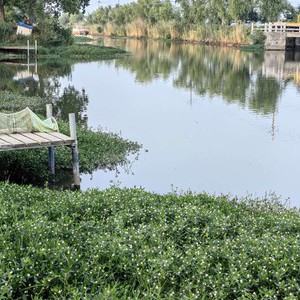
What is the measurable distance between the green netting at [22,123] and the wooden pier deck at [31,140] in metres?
0.11

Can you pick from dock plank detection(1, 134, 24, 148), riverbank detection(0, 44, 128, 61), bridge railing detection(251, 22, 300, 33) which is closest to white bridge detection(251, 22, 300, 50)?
bridge railing detection(251, 22, 300, 33)

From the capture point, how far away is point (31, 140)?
28.7ft

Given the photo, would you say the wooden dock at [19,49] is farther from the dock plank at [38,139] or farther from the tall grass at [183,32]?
the dock plank at [38,139]

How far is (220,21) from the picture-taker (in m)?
62.0

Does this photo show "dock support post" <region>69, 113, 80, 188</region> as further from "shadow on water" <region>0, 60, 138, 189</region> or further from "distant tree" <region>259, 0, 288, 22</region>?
"distant tree" <region>259, 0, 288, 22</region>

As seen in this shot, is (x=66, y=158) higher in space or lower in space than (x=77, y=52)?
lower

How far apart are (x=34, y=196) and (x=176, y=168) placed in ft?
17.7

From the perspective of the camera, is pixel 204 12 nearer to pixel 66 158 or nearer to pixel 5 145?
pixel 66 158

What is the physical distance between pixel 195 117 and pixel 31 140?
9.81 m

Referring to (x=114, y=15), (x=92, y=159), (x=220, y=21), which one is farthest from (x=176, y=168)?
(x=114, y=15)

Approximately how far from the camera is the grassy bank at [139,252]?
4.41 metres

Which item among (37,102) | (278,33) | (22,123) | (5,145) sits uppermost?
(278,33)

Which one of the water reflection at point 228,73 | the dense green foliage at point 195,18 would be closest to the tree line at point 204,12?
the dense green foliage at point 195,18

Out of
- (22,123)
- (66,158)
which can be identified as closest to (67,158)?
(66,158)
